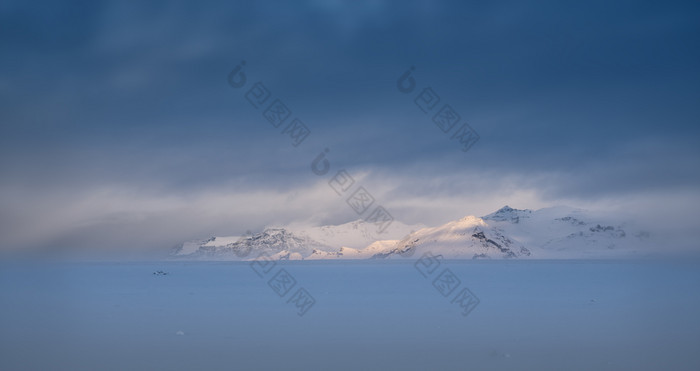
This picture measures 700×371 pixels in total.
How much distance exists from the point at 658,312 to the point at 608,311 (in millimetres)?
2416

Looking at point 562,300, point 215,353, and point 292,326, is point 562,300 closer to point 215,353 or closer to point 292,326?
point 292,326

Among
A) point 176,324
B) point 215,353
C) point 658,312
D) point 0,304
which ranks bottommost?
point 658,312

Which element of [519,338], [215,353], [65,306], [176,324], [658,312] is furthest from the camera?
[65,306]

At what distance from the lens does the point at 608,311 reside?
31.8m

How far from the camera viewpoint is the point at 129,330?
24.8 metres

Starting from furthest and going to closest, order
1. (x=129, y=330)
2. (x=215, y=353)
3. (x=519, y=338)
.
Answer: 1. (x=129, y=330)
2. (x=519, y=338)
3. (x=215, y=353)

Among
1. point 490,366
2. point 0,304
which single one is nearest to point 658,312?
point 490,366

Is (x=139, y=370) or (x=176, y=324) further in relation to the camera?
(x=176, y=324)

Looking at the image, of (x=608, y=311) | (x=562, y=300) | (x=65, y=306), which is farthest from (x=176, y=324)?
(x=562, y=300)

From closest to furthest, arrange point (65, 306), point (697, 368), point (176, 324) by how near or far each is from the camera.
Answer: point (697, 368) → point (176, 324) → point (65, 306)

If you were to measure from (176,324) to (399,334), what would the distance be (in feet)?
34.2

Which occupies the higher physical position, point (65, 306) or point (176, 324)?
point (65, 306)

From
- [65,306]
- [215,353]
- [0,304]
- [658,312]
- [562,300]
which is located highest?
[0,304]

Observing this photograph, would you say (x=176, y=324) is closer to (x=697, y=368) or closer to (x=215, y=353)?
(x=215, y=353)
